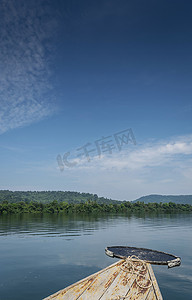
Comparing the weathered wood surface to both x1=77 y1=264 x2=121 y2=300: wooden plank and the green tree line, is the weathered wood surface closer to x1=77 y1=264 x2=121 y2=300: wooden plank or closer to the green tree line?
x1=77 y1=264 x2=121 y2=300: wooden plank

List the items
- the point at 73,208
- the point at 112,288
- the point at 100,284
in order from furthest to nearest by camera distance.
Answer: the point at 73,208
the point at 100,284
the point at 112,288

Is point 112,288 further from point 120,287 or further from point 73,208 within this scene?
point 73,208

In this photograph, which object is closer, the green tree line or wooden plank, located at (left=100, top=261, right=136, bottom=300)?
wooden plank, located at (left=100, top=261, right=136, bottom=300)

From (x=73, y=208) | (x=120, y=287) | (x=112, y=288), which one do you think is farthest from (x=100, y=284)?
(x=73, y=208)

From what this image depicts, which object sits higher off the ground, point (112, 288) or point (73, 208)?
point (112, 288)

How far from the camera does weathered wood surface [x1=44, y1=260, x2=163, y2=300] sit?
671 centimetres

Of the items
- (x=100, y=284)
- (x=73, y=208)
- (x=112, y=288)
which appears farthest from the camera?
(x=73, y=208)

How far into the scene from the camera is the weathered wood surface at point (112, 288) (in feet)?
22.0

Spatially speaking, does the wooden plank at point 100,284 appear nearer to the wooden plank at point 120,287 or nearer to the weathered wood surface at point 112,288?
the weathered wood surface at point 112,288

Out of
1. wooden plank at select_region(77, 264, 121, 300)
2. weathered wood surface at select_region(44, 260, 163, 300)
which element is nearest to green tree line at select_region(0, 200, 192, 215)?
wooden plank at select_region(77, 264, 121, 300)

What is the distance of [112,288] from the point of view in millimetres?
7113

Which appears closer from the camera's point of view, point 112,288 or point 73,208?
point 112,288

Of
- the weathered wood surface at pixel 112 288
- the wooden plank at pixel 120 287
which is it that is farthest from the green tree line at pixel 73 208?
the wooden plank at pixel 120 287

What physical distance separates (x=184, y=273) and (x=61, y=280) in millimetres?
6972
